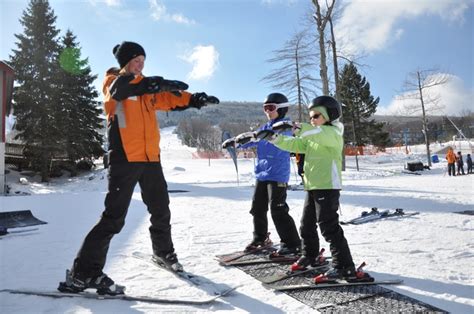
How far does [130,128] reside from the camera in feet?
10.4

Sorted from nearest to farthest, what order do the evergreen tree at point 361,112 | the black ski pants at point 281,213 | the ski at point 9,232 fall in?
the black ski pants at point 281,213
the ski at point 9,232
the evergreen tree at point 361,112

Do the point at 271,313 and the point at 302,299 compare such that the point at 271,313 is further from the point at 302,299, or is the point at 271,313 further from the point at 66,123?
the point at 66,123

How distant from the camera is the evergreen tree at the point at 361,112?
161 ft

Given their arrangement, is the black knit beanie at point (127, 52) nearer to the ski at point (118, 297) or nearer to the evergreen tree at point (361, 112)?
the ski at point (118, 297)

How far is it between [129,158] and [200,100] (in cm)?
93

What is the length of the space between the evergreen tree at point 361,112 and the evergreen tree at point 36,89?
1402 inches

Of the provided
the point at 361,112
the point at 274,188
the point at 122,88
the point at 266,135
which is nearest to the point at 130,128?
the point at 122,88

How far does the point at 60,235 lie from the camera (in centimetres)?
569

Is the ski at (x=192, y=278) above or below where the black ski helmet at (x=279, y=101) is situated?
below

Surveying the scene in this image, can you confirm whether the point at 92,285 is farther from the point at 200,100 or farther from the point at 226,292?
the point at 200,100

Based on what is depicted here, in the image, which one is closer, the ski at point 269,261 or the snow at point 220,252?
the snow at point 220,252

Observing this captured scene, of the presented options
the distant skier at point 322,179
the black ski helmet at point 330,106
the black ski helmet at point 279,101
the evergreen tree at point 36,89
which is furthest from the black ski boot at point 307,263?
the evergreen tree at point 36,89

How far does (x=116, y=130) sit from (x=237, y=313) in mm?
1853

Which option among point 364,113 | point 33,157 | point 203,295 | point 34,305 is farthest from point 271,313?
point 364,113
